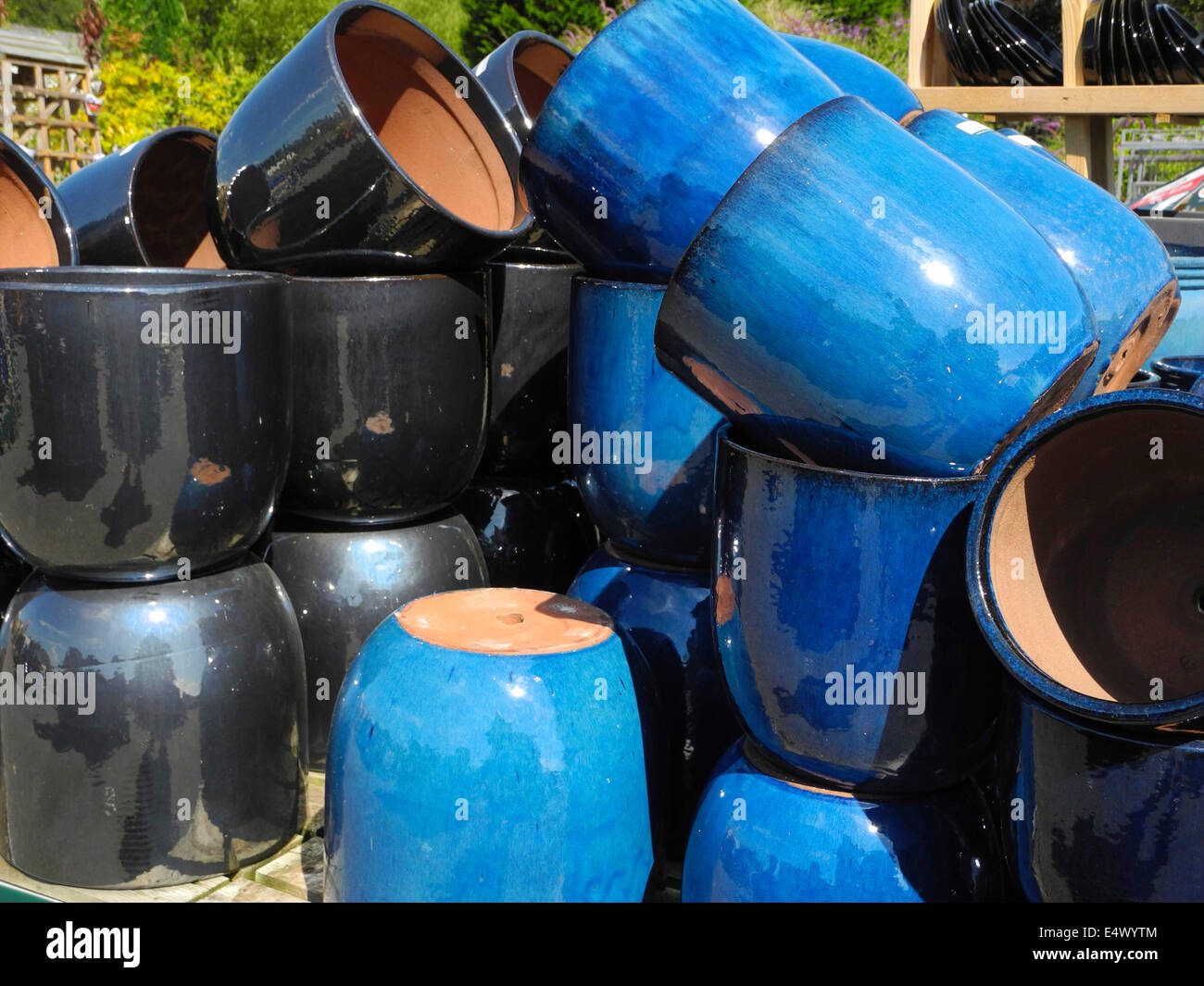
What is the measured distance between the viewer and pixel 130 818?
6.60ft

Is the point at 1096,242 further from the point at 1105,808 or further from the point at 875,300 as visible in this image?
the point at 1105,808

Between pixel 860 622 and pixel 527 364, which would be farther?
pixel 527 364

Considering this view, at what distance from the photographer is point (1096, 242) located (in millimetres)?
1823

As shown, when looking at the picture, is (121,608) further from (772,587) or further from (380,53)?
(380,53)

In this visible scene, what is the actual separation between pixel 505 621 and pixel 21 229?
1545mm

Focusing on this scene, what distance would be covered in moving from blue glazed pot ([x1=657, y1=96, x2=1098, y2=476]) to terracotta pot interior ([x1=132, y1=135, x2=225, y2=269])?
200 centimetres

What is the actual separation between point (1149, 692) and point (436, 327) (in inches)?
58.8

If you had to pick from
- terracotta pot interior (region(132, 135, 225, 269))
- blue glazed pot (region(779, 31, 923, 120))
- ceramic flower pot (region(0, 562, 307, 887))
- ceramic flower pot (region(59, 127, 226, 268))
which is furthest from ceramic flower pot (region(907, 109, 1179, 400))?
terracotta pot interior (region(132, 135, 225, 269))

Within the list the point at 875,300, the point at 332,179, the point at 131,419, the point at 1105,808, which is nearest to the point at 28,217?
the point at 332,179

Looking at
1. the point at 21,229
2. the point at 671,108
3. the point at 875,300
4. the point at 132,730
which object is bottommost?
the point at 132,730

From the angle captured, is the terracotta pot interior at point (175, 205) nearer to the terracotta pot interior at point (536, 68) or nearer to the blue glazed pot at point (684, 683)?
the terracotta pot interior at point (536, 68)

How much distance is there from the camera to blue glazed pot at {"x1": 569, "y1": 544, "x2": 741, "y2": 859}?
7.16 feet

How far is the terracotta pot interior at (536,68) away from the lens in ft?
10.6
